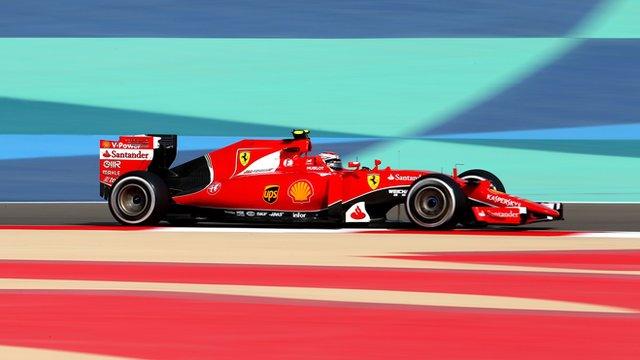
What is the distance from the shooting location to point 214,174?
42.2 feet

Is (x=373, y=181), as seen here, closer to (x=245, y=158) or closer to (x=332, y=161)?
(x=332, y=161)

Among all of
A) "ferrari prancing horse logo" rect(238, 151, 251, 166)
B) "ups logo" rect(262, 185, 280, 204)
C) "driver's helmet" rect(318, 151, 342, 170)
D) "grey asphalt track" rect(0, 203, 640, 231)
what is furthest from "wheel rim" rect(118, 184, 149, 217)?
"driver's helmet" rect(318, 151, 342, 170)

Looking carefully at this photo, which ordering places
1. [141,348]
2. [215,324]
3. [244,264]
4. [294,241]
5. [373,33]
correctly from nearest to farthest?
[141,348] → [215,324] → [244,264] → [294,241] → [373,33]

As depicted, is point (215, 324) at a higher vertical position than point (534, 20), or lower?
lower

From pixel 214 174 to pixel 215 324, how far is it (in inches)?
260

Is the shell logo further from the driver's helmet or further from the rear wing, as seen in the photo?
the rear wing

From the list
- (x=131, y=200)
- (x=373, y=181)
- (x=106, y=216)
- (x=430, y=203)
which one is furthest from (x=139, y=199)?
(x=430, y=203)

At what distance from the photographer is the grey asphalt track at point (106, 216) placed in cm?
1289

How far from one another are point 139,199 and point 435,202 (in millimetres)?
3121

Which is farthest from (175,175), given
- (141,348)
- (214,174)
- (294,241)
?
(141,348)

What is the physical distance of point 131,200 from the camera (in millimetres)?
12969

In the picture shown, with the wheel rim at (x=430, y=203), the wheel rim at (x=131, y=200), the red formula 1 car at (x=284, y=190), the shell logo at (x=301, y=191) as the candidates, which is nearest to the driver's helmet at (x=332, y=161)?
the red formula 1 car at (x=284, y=190)

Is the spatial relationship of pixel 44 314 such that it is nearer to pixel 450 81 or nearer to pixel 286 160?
pixel 286 160

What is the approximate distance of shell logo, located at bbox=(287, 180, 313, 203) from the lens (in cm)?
1241
